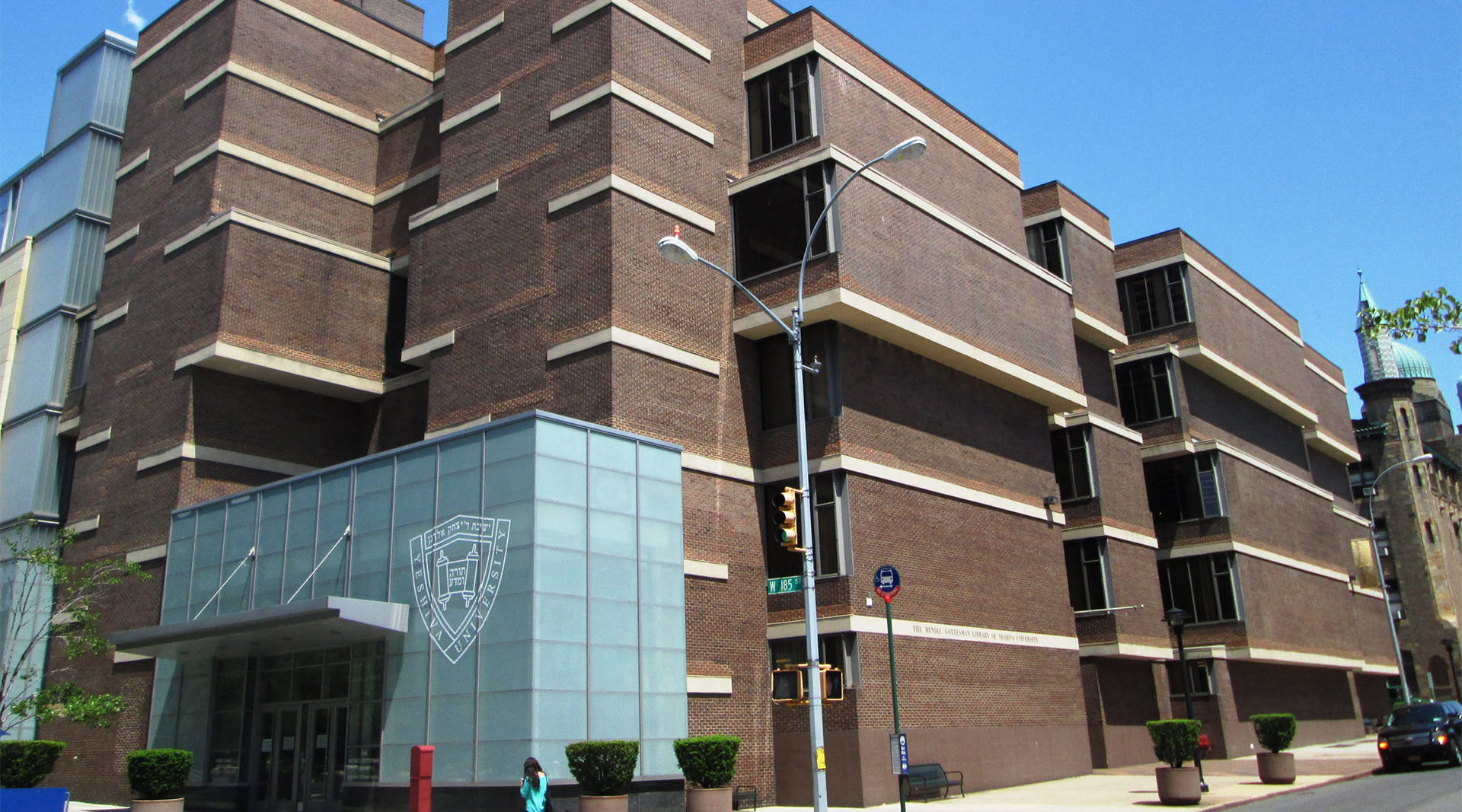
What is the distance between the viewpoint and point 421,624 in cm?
2519

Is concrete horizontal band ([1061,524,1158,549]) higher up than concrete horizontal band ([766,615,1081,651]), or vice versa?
concrete horizontal band ([1061,524,1158,549])

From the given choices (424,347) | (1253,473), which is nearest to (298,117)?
(424,347)

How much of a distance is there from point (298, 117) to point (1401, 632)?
86.0 meters

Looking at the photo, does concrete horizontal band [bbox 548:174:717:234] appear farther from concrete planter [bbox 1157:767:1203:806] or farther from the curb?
the curb

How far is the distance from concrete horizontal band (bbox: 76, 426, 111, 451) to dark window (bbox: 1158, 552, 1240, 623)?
3925cm

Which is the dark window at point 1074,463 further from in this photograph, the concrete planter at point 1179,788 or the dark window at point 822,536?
the concrete planter at point 1179,788

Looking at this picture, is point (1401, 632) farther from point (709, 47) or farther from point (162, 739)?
point (162, 739)

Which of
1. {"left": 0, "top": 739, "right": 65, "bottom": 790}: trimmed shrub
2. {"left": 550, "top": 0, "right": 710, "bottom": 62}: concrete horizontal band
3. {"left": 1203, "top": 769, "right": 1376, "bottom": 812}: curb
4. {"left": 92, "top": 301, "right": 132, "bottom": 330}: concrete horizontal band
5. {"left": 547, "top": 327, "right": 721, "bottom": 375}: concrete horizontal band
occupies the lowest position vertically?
{"left": 1203, "top": 769, "right": 1376, "bottom": 812}: curb

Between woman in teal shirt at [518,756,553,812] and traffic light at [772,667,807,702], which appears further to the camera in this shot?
woman in teal shirt at [518,756,553,812]

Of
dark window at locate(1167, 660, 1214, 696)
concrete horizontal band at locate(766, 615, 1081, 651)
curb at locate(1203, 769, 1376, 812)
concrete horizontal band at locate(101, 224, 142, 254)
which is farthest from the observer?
dark window at locate(1167, 660, 1214, 696)

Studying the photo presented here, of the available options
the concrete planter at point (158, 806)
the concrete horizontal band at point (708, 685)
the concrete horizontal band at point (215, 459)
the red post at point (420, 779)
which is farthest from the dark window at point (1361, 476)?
the concrete planter at point (158, 806)

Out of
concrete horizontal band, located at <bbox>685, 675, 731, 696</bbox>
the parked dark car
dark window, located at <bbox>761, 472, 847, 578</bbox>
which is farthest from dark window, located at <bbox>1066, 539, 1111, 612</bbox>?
concrete horizontal band, located at <bbox>685, 675, 731, 696</bbox>

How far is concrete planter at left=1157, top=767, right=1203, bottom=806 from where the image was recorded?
79.8 ft

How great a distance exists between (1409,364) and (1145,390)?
66.7 m
